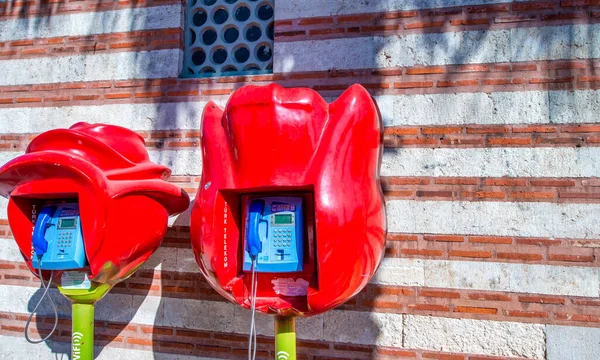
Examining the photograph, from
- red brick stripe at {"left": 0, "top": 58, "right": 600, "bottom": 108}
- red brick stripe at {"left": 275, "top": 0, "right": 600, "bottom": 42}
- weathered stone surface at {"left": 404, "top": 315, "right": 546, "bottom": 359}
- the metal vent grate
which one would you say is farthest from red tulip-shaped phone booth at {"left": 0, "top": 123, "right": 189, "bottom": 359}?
weathered stone surface at {"left": 404, "top": 315, "right": 546, "bottom": 359}

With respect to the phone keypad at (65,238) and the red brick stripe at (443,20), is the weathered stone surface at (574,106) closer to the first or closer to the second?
the red brick stripe at (443,20)

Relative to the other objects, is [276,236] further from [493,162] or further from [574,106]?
[574,106]

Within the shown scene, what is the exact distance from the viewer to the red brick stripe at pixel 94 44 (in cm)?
392

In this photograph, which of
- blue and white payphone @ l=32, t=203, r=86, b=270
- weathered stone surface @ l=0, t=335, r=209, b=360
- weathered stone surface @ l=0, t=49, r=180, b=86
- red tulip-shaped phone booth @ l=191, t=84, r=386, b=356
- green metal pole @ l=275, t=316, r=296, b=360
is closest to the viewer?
red tulip-shaped phone booth @ l=191, t=84, r=386, b=356

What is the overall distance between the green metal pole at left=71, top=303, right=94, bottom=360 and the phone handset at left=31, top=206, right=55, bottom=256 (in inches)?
20.4

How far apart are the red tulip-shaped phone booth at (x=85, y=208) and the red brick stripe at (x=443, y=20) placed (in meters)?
1.53

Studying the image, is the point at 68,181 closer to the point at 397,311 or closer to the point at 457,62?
the point at 397,311

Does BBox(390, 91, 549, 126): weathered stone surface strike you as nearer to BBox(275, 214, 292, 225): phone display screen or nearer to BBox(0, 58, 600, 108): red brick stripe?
BBox(0, 58, 600, 108): red brick stripe

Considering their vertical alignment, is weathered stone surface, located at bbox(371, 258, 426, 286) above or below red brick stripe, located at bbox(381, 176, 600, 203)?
below

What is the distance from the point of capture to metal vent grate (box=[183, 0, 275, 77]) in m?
3.91

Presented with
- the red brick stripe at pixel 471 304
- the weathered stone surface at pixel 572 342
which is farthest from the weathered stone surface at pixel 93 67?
the weathered stone surface at pixel 572 342

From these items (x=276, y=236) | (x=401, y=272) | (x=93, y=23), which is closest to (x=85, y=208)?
(x=276, y=236)

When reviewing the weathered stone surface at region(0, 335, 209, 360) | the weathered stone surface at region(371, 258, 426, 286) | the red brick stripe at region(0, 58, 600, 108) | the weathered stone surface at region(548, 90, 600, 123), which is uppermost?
the red brick stripe at region(0, 58, 600, 108)

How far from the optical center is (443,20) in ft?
11.3
